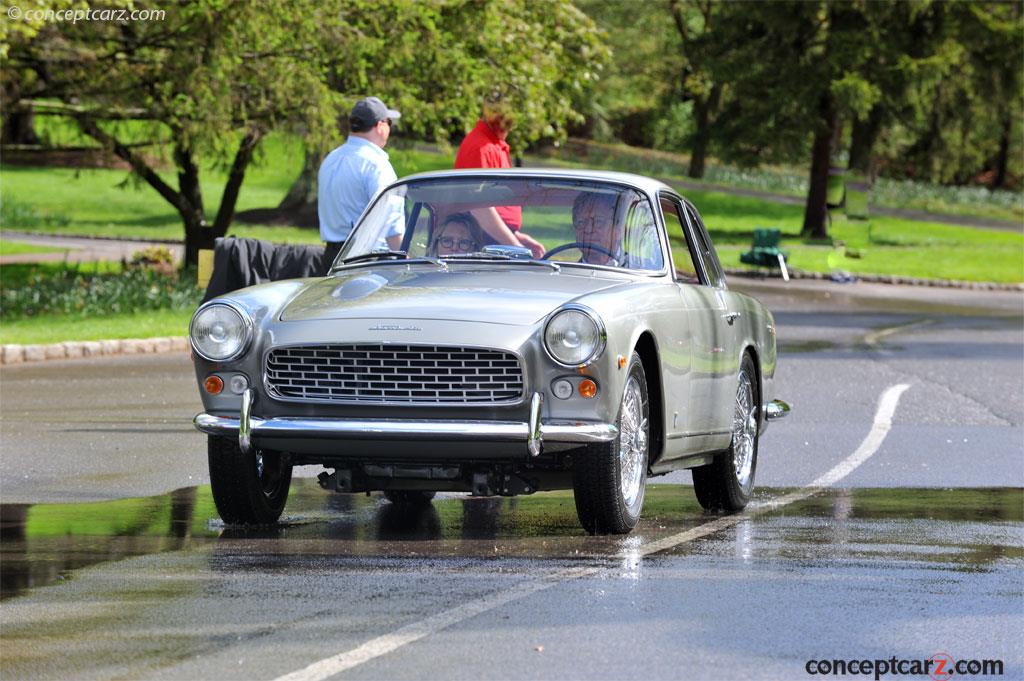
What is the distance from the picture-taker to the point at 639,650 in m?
5.74

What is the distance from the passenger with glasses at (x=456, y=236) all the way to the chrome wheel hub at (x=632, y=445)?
52.9 inches

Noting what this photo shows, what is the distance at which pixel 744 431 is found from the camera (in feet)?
32.9

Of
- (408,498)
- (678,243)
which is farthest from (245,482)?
(678,243)

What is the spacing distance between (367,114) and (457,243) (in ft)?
7.90

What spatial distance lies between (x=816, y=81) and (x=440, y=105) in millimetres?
24538

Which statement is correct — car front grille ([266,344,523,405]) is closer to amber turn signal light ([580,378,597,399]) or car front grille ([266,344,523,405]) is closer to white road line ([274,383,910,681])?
amber turn signal light ([580,378,597,399])

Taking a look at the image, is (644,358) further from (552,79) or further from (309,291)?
(552,79)

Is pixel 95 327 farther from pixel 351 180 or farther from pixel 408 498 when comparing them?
pixel 408 498

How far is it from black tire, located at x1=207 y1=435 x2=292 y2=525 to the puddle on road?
0.33ft

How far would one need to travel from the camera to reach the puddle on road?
25.3 feet

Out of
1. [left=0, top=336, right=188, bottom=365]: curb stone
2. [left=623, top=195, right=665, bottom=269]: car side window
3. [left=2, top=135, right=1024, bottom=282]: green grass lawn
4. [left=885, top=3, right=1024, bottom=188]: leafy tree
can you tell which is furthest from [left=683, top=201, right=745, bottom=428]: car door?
[left=885, top=3, right=1024, bottom=188]: leafy tree

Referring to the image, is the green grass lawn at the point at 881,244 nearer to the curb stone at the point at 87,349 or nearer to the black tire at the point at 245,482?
the curb stone at the point at 87,349

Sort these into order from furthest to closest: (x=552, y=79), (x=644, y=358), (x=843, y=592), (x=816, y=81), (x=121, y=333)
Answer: (x=816, y=81) < (x=552, y=79) < (x=121, y=333) < (x=644, y=358) < (x=843, y=592)

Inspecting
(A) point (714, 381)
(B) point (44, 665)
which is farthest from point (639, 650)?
(A) point (714, 381)
